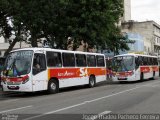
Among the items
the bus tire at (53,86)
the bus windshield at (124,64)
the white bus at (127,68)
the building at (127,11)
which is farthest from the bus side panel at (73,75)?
the building at (127,11)

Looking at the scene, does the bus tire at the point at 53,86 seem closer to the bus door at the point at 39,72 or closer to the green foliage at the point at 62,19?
the bus door at the point at 39,72

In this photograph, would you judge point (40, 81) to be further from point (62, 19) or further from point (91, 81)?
point (62, 19)

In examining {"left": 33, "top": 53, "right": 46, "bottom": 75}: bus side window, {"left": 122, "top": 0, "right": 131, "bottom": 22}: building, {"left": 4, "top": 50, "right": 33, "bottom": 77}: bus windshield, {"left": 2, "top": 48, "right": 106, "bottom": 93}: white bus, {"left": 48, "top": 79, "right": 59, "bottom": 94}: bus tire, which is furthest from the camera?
{"left": 122, "top": 0, "right": 131, "bottom": 22}: building

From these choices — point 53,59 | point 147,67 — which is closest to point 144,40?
point 147,67

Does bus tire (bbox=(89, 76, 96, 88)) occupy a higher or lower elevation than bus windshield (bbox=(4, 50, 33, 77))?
lower

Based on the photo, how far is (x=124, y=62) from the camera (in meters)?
32.9

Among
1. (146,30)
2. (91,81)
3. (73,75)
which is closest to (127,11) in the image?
(146,30)

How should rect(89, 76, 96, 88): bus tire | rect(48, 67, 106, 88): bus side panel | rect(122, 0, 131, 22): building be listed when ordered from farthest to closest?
1. rect(122, 0, 131, 22): building
2. rect(89, 76, 96, 88): bus tire
3. rect(48, 67, 106, 88): bus side panel

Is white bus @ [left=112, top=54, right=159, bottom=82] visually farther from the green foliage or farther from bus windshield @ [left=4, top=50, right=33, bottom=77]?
bus windshield @ [left=4, top=50, right=33, bottom=77]

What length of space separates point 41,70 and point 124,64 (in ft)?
44.1

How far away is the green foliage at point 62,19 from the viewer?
96.4ft

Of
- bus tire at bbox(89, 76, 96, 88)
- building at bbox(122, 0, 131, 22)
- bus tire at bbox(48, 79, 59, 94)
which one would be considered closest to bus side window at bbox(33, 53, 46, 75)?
Answer: bus tire at bbox(48, 79, 59, 94)

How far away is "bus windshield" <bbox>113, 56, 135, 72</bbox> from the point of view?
32562 millimetres

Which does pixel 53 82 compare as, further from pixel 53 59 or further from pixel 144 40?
pixel 144 40
